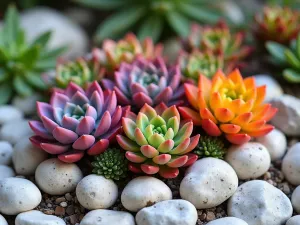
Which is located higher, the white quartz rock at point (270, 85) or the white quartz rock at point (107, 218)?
the white quartz rock at point (270, 85)

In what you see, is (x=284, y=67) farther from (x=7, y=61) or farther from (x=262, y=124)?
(x=7, y=61)

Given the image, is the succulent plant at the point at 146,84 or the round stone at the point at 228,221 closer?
the round stone at the point at 228,221

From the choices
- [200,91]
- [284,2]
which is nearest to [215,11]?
[284,2]

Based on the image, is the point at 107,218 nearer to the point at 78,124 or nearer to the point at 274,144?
the point at 78,124

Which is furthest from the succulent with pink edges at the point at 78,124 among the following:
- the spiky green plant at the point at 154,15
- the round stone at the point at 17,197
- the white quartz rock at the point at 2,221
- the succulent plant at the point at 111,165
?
the spiky green plant at the point at 154,15

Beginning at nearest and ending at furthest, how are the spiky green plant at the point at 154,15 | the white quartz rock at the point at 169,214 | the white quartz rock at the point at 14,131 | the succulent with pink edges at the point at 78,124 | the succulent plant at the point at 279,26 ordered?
the white quartz rock at the point at 169,214 → the succulent with pink edges at the point at 78,124 → the white quartz rock at the point at 14,131 → the succulent plant at the point at 279,26 → the spiky green plant at the point at 154,15

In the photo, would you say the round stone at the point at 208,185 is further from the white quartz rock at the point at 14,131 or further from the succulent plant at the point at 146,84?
the white quartz rock at the point at 14,131

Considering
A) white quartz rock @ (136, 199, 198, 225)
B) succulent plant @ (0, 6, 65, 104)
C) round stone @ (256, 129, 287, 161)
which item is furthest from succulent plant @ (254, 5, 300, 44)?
white quartz rock @ (136, 199, 198, 225)
